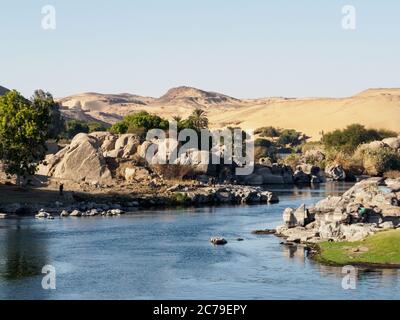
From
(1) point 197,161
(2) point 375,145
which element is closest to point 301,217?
(1) point 197,161

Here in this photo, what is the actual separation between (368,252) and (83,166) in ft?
127

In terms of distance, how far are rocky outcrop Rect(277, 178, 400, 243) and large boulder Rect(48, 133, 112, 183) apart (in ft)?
88.3

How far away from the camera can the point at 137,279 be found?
33.5 meters

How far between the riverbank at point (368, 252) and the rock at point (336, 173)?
56252 mm

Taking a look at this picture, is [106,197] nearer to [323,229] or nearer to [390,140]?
[323,229]

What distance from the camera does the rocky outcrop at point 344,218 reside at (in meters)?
40.4

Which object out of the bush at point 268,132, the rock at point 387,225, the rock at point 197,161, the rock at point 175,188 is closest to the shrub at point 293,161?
the rock at point 197,161

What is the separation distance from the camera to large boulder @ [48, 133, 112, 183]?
70375 millimetres

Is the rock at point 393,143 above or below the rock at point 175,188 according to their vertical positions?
above

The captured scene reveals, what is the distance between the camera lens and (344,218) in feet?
137

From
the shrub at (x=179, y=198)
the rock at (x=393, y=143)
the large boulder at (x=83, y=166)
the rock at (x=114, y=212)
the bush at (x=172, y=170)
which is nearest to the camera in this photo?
the rock at (x=114, y=212)

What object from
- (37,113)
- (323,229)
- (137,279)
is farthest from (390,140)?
(137,279)

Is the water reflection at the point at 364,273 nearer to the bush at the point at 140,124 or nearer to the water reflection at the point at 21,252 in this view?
the water reflection at the point at 21,252
